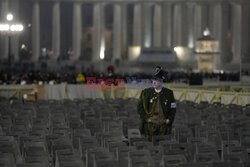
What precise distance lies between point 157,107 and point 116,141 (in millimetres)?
1762

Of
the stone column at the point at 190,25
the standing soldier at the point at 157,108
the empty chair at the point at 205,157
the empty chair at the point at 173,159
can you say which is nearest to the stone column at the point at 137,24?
the stone column at the point at 190,25

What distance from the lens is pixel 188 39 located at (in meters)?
117

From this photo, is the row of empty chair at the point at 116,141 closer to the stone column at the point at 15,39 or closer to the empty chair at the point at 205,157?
the empty chair at the point at 205,157

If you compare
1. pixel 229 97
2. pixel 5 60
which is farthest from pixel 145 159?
pixel 5 60

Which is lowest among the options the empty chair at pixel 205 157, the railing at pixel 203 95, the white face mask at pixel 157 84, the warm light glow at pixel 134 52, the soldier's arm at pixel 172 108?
the empty chair at pixel 205 157

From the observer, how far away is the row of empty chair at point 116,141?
612 inches

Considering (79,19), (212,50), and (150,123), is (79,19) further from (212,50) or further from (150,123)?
(150,123)

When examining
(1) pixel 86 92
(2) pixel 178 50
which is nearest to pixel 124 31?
(2) pixel 178 50

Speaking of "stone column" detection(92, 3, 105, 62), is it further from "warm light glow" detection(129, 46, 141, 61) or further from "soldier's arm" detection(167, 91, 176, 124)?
"soldier's arm" detection(167, 91, 176, 124)

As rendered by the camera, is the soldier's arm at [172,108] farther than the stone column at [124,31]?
No

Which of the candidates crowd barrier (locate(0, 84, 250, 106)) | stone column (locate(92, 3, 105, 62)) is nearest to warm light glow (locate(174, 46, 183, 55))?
stone column (locate(92, 3, 105, 62))

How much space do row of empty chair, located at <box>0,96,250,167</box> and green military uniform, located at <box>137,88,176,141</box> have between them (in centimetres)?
59

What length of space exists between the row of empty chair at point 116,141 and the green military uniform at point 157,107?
1.92 feet

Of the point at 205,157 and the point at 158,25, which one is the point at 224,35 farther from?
the point at 205,157
